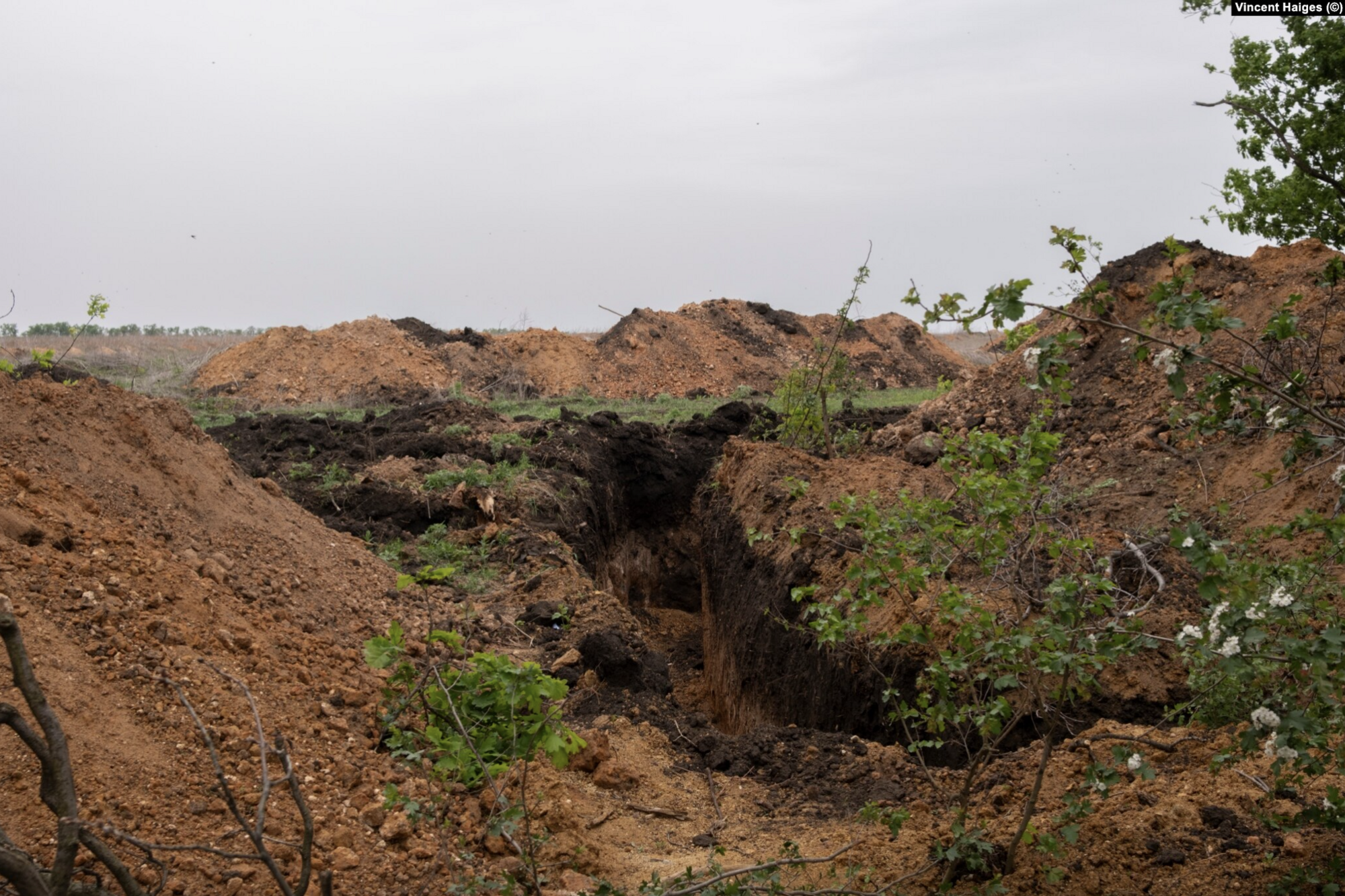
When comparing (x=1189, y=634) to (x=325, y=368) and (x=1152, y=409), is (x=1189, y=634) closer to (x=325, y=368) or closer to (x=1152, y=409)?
(x=1152, y=409)

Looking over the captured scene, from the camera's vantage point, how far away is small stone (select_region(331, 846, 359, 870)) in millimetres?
3084

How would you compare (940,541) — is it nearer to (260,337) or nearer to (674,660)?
(674,660)

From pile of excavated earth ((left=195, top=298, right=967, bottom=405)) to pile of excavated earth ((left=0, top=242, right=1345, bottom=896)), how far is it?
12364 mm

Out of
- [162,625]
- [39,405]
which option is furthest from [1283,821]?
[39,405]

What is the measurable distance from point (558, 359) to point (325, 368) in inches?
244

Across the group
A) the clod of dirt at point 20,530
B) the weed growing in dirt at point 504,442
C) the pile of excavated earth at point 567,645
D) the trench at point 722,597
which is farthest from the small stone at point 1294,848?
the weed growing in dirt at point 504,442

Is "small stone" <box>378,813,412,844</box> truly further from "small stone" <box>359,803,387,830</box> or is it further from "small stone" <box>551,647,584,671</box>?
"small stone" <box>551,647,584,671</box>

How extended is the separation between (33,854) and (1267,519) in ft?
21.1

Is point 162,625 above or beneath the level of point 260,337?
beneath

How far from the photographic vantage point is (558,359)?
2742 centimetres

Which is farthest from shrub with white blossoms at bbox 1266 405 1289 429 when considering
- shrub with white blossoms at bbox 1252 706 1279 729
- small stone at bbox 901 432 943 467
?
small stone at bbox 901 432 943 467

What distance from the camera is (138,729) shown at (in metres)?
3.26

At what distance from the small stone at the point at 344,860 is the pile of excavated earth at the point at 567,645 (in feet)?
0.03

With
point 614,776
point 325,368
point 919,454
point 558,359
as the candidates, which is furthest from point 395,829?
point 558,359
